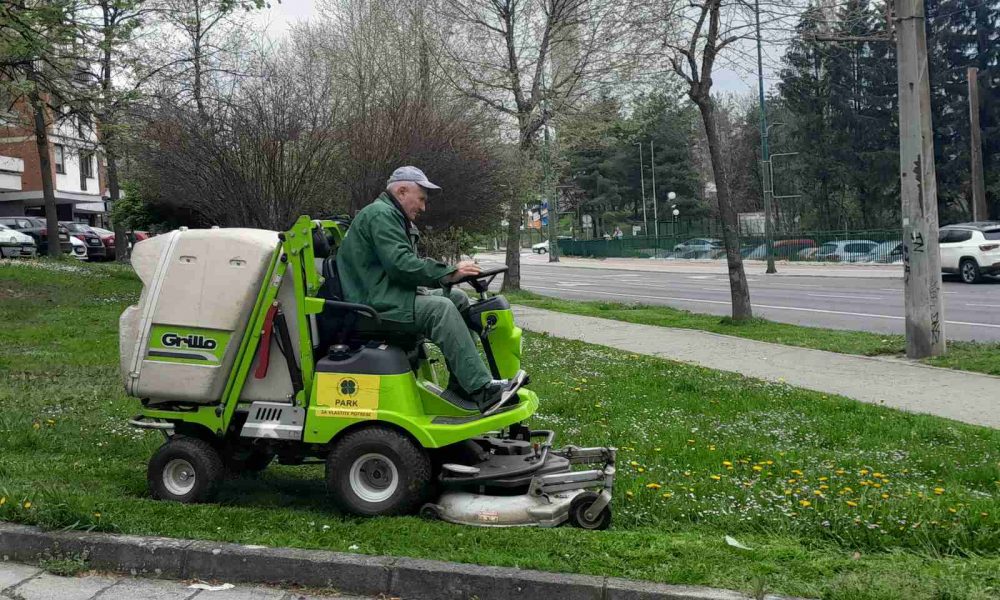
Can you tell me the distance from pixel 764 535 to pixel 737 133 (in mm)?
78081

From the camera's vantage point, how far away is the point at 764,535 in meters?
5.00

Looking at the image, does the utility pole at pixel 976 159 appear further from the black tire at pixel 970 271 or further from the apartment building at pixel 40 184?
the apartment building at pixel 40 184

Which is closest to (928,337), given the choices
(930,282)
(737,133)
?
(930,282)

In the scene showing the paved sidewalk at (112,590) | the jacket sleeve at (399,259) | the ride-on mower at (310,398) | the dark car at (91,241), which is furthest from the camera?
the dark car at (91,241)

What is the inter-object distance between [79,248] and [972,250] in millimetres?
29991

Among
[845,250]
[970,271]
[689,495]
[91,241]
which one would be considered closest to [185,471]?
[689,495]

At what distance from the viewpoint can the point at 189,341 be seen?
5.37m

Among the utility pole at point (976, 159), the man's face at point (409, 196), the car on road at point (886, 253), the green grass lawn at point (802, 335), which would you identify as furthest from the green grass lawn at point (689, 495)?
the car on road at point (886, 253)

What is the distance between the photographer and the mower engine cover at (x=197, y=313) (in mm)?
5328

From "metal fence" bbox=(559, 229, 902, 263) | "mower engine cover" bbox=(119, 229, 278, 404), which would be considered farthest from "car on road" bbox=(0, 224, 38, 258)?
"metal fence" bbox=(559, 229, 902, 263)

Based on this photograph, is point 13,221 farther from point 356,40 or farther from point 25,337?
point 25,337

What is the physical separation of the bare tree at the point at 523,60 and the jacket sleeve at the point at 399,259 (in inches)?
802

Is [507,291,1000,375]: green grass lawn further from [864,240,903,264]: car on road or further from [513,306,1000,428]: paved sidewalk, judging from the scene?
[864,240,903,264]: car on road

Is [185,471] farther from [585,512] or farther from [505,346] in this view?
[585,512]
